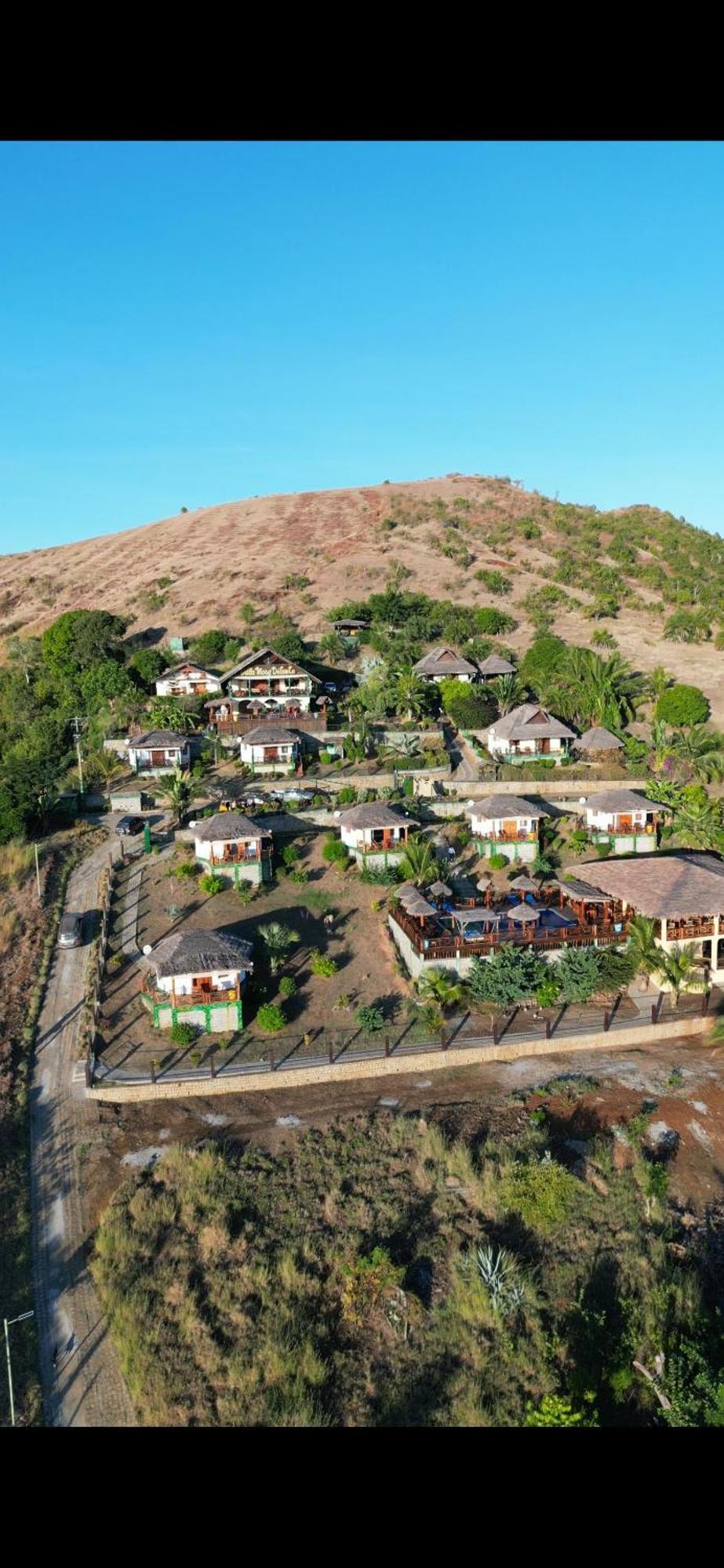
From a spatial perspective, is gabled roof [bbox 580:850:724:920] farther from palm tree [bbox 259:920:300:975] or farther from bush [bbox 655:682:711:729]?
bush [bbox 655:682:711:729]

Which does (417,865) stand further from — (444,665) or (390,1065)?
(444,665)

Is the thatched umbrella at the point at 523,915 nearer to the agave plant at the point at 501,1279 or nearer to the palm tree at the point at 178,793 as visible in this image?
the agave plant at the point at 501,1279

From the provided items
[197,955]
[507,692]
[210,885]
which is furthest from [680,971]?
[507,692]

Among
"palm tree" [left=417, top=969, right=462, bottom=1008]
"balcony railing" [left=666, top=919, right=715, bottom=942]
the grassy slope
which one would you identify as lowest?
the grassy slope

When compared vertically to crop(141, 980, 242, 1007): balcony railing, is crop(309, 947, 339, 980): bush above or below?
below

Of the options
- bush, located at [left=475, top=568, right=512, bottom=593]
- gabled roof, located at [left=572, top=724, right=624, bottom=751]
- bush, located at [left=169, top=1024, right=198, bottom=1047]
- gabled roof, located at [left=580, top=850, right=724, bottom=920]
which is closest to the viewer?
bush, located at [left=169, top=1024, right=198, bottom=1047]

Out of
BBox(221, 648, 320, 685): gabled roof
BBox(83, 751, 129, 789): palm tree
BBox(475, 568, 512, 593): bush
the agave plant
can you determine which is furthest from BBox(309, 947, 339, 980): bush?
BBox(475, 568, 512, 593): bush

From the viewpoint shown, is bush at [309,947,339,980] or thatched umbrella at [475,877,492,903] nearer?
bush at [309,947,339,980]

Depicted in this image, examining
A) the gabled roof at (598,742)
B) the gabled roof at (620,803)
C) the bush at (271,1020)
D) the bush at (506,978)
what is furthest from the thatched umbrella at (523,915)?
the gabled roof at (598,742)
